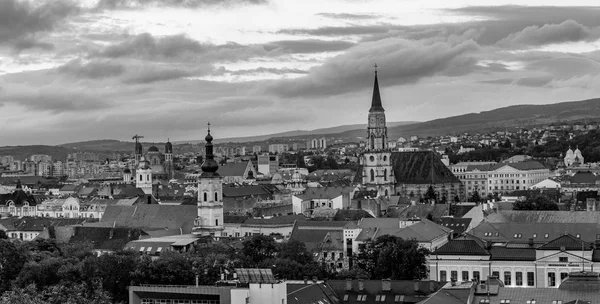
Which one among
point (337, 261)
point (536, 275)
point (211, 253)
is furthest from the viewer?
point (337, 261)

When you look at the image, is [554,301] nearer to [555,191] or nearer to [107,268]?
[107,268]

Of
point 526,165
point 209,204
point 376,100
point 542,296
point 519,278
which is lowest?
point 519,278

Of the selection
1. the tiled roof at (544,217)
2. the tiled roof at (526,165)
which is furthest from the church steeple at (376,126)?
the tiled roof at (544,217)

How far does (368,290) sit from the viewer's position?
2394 inches

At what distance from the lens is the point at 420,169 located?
14912 centimetres

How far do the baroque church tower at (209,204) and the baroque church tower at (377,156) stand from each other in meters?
48.3

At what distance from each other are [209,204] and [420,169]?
56451 mm

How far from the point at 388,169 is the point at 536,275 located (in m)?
77.9

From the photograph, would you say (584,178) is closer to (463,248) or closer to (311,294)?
(463,248)

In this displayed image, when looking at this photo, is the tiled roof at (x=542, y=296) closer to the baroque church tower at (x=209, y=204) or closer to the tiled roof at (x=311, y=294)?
the tiled roof at (x=311, y=294)

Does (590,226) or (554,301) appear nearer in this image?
(554,301)

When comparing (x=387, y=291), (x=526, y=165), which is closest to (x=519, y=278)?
(x=387, y=291)

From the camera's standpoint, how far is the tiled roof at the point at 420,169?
148 metres

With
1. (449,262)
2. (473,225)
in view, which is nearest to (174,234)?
(473,225)
